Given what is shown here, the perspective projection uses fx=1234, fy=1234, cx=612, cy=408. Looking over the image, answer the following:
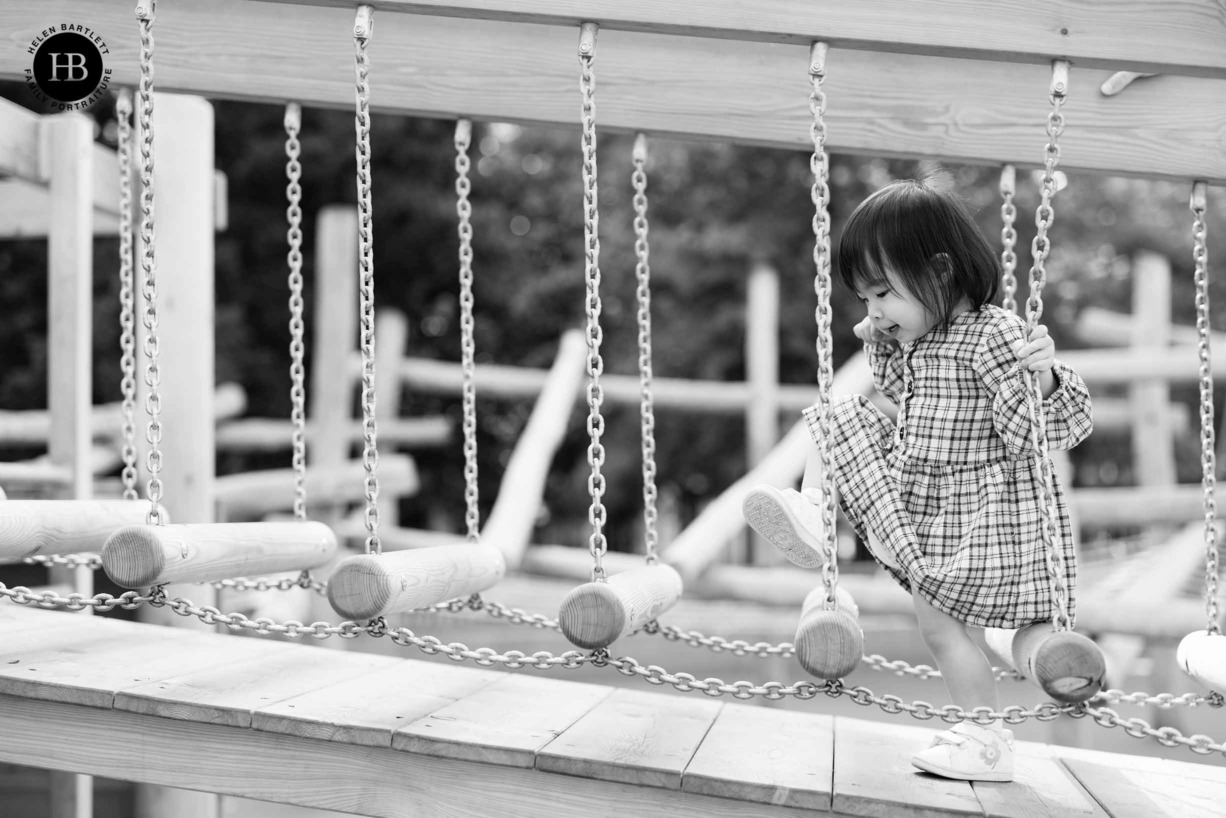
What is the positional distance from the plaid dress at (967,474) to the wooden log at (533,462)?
8.96ft

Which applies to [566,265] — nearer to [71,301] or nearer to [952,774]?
[71,301]

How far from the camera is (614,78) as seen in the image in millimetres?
2689

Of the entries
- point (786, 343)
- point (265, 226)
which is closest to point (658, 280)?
point (786, 343)

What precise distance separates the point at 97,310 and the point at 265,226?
5.73ft

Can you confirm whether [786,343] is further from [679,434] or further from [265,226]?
[265,226]

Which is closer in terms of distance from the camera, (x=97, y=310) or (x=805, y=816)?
(x=805, y=816)

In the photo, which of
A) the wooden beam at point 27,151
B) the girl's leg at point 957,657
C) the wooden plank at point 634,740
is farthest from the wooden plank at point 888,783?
the wooden beam at point 27,151

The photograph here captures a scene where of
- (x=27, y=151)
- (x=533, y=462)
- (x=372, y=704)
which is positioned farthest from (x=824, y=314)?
(x=533, y=462)

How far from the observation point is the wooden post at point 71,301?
12.2ft

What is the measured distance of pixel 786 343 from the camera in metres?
11.1

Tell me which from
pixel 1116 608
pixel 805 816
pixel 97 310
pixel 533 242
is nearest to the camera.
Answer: pixel 805 816

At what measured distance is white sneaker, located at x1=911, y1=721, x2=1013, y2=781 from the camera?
6.93ft

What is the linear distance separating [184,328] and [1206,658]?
8.97ft

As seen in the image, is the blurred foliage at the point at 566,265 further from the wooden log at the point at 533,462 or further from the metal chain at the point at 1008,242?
the metal chain at the point at 1008,242
